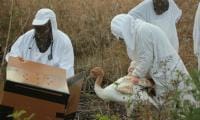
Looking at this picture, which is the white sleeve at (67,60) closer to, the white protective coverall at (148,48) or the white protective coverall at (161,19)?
the white protective coverall at (148,48)

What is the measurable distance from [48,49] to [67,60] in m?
0.22

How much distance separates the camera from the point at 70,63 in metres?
6.79

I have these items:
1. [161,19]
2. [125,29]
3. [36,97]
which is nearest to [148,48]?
[125,29]

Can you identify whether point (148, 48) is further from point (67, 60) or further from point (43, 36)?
point (43, 36)

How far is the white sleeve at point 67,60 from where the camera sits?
6.71 meters

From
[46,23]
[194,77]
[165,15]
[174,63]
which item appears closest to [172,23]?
[165,15]

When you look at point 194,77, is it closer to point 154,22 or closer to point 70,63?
point 70,63

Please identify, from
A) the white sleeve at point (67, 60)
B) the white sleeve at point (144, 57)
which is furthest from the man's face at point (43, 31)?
the white sleeve at point (144, 57)

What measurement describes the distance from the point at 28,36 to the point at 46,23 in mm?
285

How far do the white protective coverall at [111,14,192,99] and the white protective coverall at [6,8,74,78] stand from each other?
520mm

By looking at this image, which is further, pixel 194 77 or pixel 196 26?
pixel 196 26

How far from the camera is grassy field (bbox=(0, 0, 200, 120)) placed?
30.5ft

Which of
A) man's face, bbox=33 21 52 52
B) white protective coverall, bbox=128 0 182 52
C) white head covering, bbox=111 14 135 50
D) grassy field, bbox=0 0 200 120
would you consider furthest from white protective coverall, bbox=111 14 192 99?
grassy field, bbox=0 0 200 120

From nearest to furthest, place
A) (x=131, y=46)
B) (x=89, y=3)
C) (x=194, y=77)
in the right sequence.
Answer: (x=194, y=77) < (x=131, y=46) < (x=89, y=3)
